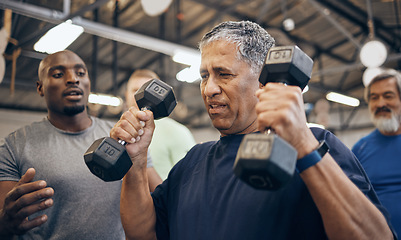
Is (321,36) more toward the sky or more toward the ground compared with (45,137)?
more toward the sky

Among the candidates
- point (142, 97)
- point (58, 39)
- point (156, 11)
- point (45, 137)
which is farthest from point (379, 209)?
point (58, 39)

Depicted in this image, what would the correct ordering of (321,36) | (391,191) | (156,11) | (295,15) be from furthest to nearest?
1. (321,36)
2. (295,15)
3. (156,11)
4. (391,191)

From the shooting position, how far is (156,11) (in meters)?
3.11

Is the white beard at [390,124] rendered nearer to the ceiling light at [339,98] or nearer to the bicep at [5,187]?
the bicep at [5,187]

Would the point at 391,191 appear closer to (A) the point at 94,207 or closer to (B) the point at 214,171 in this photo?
(B) the point at 214,171

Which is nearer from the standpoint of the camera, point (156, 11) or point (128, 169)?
point (128, 169)

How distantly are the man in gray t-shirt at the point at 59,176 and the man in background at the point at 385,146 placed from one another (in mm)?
1634

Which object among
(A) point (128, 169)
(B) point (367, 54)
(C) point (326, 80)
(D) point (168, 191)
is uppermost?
(C) point (326, 80)

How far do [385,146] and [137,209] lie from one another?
2.06 meters

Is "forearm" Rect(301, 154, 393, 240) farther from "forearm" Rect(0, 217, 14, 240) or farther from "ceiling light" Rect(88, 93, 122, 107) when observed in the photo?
"ceiling light" Rect(88, 93, 122, 107)

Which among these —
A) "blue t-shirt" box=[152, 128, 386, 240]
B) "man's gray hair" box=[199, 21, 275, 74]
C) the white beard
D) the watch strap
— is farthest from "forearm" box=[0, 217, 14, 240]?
the white beard

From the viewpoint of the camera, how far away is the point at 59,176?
1.62 m

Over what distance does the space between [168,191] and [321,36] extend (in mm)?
9957

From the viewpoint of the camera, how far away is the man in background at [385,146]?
231 cm
